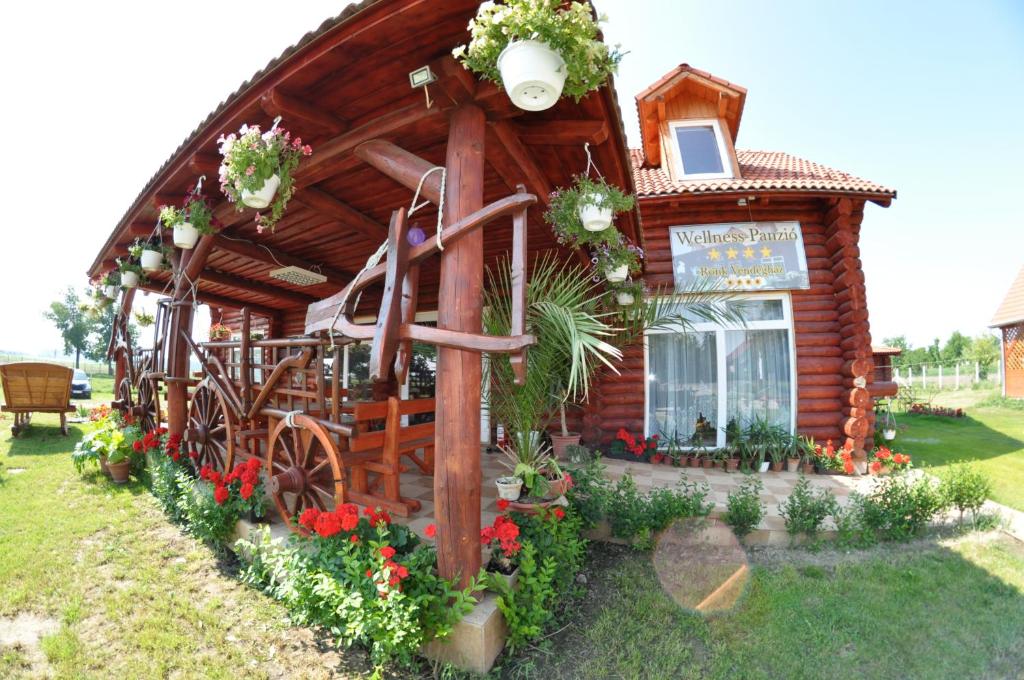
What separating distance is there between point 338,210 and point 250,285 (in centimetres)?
385

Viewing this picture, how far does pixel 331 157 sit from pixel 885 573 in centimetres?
462

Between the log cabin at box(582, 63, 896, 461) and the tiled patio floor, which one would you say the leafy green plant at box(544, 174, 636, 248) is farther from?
the log cabin at box(582, 63, 896, 461)

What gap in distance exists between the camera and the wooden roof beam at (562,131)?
2.43 metres

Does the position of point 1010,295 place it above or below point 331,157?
above

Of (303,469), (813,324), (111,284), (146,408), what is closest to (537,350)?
(303,469)

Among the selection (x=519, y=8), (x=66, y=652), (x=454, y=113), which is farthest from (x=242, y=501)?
(x=519, y=8)

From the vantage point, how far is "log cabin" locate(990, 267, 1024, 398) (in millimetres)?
13367

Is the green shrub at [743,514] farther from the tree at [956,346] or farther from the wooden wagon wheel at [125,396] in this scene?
the tree at [956,346]

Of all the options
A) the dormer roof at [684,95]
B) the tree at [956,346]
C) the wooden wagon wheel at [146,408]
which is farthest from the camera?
the tree at [956,346]

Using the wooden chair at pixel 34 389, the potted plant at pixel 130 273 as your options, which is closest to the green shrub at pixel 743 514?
the potted plant at pixel 130 273

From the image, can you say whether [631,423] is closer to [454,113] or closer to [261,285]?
[454,113]

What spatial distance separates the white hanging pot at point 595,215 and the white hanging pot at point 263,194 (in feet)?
6.35

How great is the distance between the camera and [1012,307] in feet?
47.5

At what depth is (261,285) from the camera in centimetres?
670
